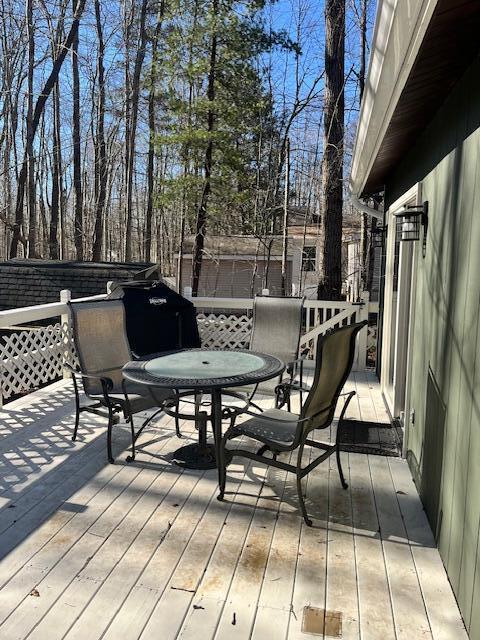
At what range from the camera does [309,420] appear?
269cm

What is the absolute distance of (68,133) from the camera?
65.7 ft

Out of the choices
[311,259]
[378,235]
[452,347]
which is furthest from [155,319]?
[311,259]

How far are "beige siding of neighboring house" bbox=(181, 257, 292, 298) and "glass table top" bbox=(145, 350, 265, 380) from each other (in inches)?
553

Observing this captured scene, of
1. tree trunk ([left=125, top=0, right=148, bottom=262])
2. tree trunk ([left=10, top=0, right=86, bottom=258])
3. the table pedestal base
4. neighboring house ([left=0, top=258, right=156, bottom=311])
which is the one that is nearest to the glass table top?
the table pedestal base

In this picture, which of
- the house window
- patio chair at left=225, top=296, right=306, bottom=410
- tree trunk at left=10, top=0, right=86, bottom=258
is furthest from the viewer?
the house window

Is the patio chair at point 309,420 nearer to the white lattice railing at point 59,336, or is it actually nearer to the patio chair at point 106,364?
the patio chair at point 106,364

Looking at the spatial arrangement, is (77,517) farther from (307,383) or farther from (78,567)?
(307,383)

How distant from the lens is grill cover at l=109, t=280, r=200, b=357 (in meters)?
4.82

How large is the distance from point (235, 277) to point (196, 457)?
15.0 meters

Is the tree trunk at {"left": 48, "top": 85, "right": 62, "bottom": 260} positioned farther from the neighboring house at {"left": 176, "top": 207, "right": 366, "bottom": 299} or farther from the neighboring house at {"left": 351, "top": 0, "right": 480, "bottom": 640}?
the neighboring house at {"left": 351, "top": 0, "right": 480, "bottom": 640}

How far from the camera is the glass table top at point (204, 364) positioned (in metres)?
3.25

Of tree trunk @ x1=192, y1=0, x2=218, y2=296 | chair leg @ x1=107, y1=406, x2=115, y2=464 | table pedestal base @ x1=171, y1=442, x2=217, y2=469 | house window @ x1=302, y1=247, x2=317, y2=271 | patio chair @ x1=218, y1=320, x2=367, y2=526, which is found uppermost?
tree trunk @ x1=192, y1=0, x2=218, y2=296

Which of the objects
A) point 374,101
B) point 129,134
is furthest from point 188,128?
point 374,101

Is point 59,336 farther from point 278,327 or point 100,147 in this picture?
point 100,147
